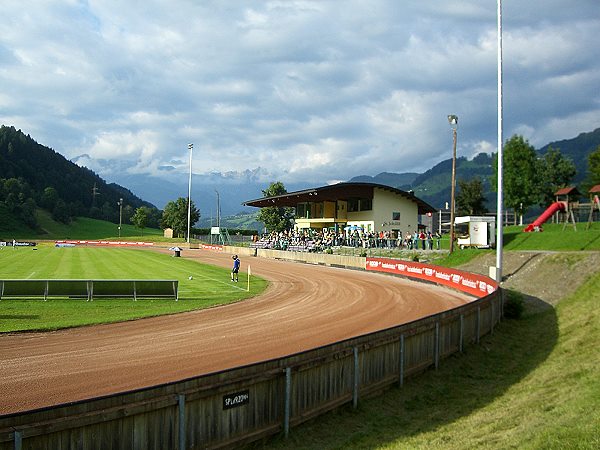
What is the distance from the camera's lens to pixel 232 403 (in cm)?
856

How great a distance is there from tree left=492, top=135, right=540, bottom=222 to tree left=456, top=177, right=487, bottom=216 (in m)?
9.20

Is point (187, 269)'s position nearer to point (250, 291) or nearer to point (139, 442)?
point (250, 291)

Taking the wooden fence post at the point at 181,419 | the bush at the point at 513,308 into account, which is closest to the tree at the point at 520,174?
the bush at the point at 513,308

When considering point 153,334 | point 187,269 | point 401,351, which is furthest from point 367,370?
point 187,269

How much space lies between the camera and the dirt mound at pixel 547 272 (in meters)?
26.9

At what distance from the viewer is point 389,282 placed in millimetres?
36125

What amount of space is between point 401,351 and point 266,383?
4.66 meters

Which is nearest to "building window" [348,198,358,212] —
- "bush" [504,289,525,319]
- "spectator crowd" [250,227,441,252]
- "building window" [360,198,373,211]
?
"building window" [360,198,373,211]

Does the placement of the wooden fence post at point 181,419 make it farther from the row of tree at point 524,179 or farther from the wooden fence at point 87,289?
the row of tree at point 524,179

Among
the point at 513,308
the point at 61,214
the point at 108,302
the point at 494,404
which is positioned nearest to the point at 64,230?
the point at 61,214

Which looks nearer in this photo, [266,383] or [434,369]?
A: [266,383]

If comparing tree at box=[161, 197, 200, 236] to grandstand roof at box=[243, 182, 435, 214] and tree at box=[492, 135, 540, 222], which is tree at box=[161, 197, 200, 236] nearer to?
grandstand roof at box=[243, 182, 435, 214]

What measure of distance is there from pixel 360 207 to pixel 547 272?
41773 mm

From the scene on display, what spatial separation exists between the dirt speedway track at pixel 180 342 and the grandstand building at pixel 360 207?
39714mm
